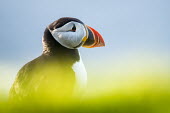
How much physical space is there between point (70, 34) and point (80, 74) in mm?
411

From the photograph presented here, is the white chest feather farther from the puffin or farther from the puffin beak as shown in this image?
the puffin beak

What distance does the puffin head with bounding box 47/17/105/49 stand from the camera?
7.70ft

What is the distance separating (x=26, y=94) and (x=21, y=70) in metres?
0.29

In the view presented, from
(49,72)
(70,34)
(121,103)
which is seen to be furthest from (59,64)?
(121,103)

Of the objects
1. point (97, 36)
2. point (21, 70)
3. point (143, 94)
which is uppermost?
point (97, 36)

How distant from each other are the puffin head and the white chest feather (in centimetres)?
23

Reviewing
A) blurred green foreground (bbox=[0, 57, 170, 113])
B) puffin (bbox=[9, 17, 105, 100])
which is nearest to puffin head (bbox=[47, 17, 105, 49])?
A: puffin (bbox=[9, 17, 105, 100])

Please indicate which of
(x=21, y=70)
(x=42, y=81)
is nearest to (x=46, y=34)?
(x=21, y=70)

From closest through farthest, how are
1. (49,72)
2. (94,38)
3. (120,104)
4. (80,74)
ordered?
(120,104), (49,72), (80,74), (94,38)

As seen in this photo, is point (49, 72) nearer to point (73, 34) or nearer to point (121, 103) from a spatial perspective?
point (73, 34)

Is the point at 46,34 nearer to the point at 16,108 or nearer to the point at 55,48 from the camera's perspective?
the point at 55,48

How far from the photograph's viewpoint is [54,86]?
2016 mm

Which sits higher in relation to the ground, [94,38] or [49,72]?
[94,38]

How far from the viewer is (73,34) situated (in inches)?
96.3
